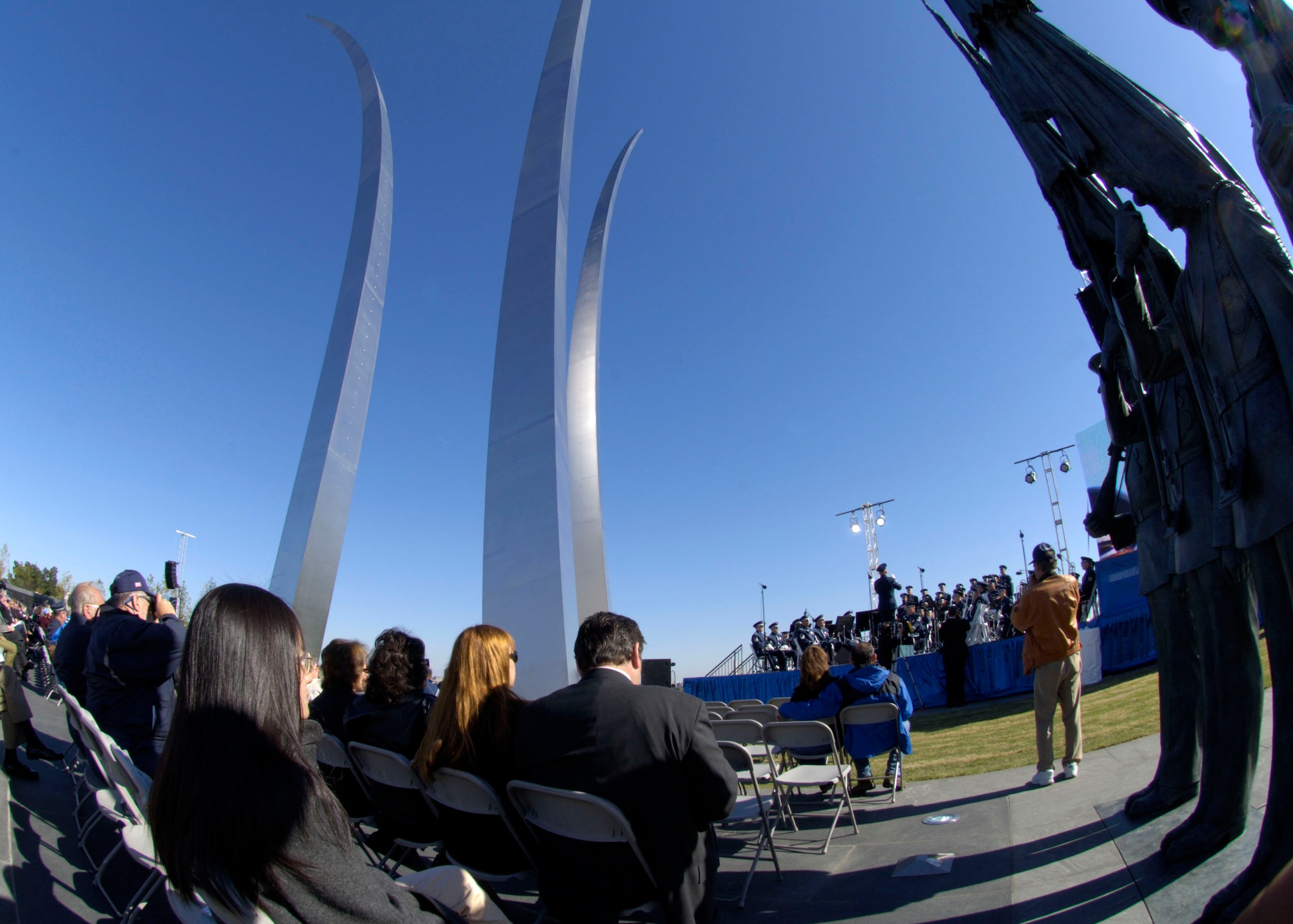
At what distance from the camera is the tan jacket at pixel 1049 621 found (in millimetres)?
4219

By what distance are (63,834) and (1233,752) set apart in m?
5.72

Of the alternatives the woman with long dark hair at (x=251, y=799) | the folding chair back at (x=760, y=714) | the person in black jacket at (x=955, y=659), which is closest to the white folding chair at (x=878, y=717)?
the folding chair back at (x=760, y=714)

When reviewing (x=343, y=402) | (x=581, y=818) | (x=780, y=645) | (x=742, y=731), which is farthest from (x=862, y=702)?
(x=780, y=645)

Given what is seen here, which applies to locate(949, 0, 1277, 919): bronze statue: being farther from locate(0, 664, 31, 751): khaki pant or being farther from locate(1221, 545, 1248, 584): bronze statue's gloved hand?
locate(0, 664, 31, 751): khaki pant

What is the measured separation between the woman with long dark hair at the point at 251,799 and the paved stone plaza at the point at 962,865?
6.99 feet

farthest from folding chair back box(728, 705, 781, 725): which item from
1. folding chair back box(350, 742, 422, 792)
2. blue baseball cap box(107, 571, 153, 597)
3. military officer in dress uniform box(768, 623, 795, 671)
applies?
military officer in dress uniform box(768, 623, 795, 671)

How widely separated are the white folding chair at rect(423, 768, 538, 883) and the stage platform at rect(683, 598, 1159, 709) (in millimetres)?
7315

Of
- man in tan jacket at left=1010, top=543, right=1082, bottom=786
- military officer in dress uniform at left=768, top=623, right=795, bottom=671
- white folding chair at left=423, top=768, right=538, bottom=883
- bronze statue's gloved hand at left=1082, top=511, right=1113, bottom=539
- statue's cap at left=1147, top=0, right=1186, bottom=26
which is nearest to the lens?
white folding chair at left=423, top=768, right=538, bottom=883

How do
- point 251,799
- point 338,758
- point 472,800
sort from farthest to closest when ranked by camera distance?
point 338,758, point 472,800, point 251,799

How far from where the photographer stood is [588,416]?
11.3 meters

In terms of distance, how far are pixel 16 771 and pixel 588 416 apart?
26.2 ft

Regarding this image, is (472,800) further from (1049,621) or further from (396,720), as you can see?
(1049,621)

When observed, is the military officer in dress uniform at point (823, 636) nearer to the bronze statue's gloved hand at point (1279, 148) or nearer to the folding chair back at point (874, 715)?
the folding chair back at point (874, 715)

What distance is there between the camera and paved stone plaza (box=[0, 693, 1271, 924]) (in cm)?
235
